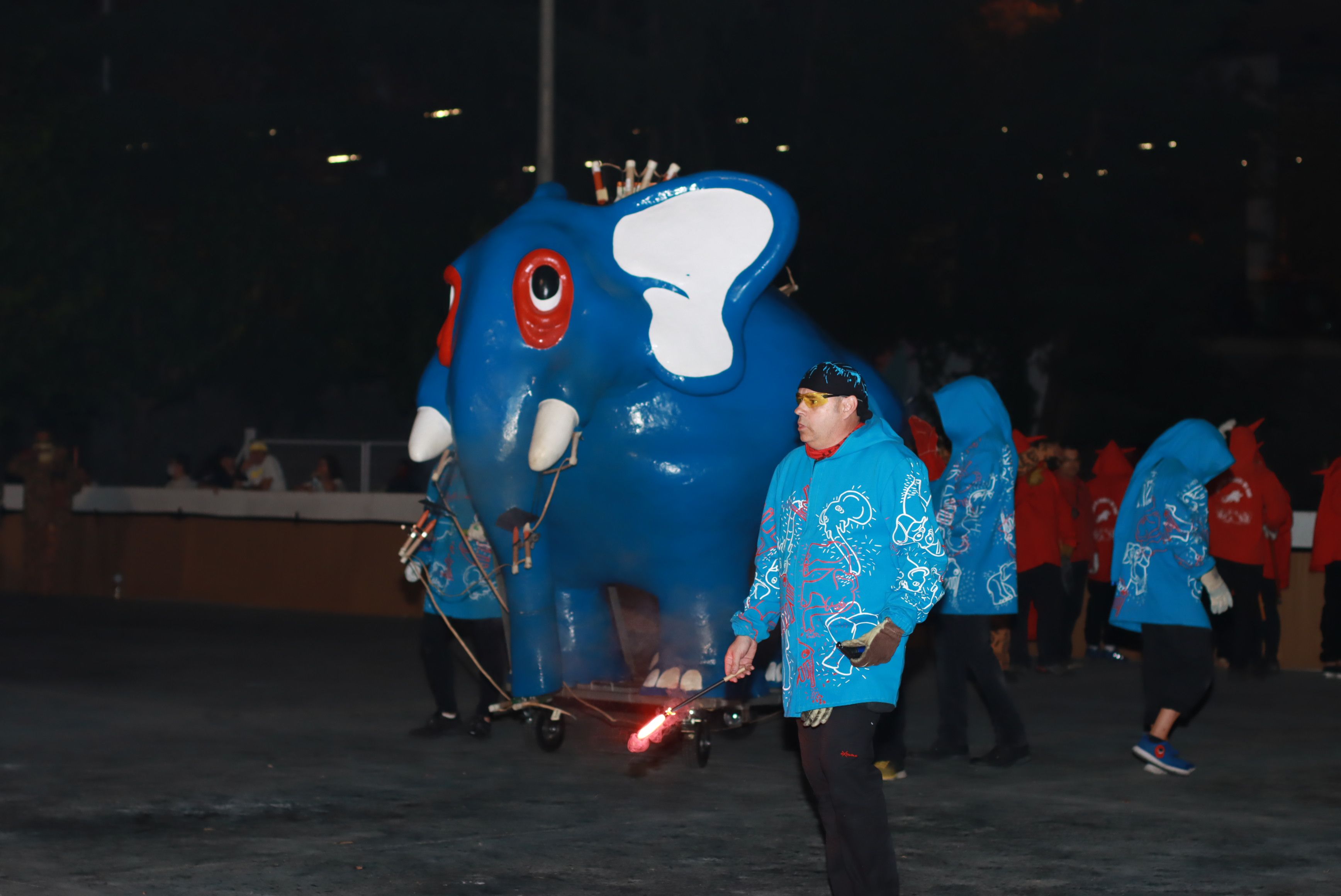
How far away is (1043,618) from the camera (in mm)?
13141

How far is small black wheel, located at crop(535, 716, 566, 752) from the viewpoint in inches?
362

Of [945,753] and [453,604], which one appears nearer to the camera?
[945,753]

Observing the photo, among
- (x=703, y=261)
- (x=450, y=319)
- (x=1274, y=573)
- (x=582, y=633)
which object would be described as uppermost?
(x=703, y=261)

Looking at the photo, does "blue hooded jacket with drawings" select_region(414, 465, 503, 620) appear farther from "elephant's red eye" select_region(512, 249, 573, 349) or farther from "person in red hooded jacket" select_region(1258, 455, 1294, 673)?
"person in red hooded jacket" select_region(1258, 455, 1294, 673)

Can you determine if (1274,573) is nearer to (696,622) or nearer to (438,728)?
(696,622)

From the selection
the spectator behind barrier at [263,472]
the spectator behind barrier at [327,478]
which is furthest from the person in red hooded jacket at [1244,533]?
the spectator behind barrier at [263,472]

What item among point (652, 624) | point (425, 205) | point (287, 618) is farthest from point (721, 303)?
point (425, 205)

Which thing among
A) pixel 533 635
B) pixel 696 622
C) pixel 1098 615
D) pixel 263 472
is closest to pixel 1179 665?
pixel 696 622

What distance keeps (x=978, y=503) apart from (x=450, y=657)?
2.93 metres

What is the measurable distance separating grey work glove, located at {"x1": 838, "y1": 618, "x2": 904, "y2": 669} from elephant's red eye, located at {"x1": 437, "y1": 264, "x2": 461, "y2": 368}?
386 cm

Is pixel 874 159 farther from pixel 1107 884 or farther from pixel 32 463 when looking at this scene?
pixel 1107 884

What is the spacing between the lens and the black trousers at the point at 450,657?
32.6 feet

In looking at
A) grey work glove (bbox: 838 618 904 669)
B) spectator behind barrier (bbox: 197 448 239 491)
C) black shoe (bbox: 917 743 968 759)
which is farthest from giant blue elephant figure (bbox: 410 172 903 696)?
spectator behind barrier (bbox: 197 448 239 491)

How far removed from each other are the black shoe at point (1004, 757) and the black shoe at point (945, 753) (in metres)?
0.20
